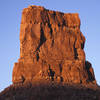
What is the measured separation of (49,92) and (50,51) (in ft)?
39.8

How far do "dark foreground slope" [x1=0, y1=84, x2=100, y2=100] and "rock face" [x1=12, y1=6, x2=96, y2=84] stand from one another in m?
3.05

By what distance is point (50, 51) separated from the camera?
268 feet

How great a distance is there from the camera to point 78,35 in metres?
86.3

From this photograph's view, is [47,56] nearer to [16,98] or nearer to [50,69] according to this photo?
[50,69]

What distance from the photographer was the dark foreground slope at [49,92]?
231ft

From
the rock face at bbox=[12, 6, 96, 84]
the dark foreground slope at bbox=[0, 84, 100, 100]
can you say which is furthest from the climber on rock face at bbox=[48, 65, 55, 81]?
the dark foreground slope at bbox=[0, 84, 100, 100]

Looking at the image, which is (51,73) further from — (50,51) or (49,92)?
(49,92)

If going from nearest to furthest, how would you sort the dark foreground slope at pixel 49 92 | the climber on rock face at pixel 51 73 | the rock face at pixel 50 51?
the dark foreground slope at pixel 49 92 < the climber on rock face at pixel 51 73 < the rock face at pixel 50 51

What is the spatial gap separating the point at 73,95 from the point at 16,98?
388 inches

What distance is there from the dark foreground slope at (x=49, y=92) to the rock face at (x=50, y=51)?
3.05 metres

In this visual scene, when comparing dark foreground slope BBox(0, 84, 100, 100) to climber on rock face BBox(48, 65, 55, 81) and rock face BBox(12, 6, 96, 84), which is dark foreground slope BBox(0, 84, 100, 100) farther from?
climber on rock face BBox(48, 65, 55, 81)

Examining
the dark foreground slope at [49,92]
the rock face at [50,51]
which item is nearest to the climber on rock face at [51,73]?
the rock face at [50,51]

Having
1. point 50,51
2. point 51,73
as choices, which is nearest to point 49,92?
point 51,73

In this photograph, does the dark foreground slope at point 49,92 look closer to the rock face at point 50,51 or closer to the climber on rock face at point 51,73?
the rock face at point 50,51
